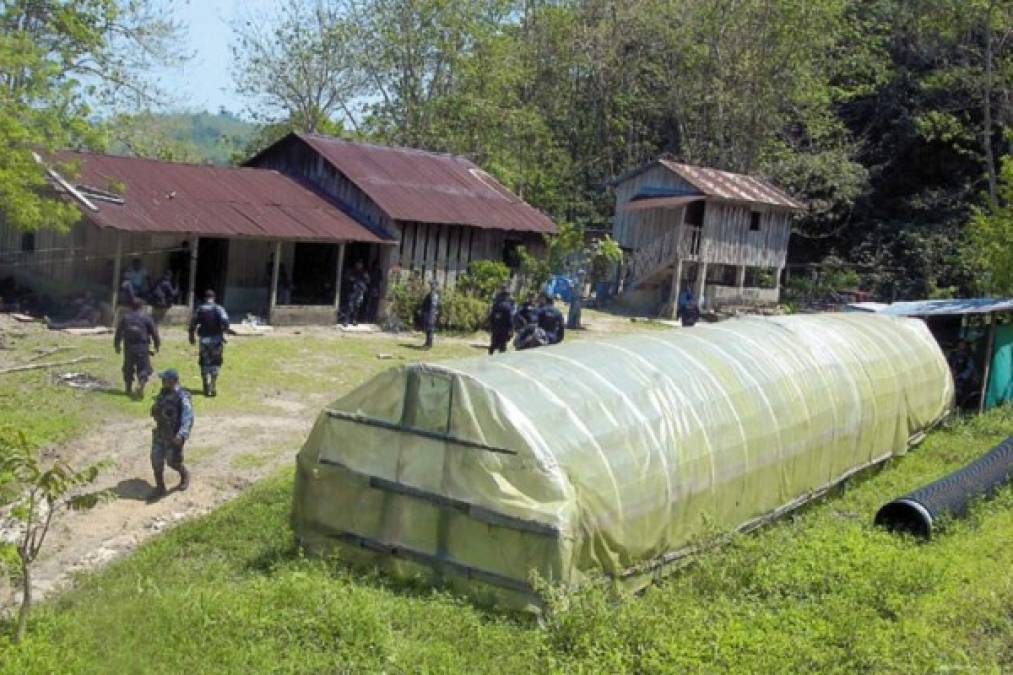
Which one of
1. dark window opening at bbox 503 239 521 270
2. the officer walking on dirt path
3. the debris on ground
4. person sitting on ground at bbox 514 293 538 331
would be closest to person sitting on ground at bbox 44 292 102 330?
the debris on ground

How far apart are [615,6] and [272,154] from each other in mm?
19975

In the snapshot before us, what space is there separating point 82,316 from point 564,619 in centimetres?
1726

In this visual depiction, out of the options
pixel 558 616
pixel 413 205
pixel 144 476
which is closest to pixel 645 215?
pixel 413 205

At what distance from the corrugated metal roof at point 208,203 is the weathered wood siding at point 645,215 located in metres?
12.3

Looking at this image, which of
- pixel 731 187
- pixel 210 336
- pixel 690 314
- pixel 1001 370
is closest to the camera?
pixel 210 336

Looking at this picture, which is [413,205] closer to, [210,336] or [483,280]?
[483,280]

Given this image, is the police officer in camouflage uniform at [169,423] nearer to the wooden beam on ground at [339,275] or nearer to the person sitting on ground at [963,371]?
the wooden beam on ground at [339,275]

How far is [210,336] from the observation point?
16.4 m

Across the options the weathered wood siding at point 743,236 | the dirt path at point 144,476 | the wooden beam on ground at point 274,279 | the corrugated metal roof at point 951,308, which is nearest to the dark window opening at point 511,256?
the wooden beam on ground at point 274,279

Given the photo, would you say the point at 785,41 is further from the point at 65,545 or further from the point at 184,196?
the point at 65,545

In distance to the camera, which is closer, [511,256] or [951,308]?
[951,308]

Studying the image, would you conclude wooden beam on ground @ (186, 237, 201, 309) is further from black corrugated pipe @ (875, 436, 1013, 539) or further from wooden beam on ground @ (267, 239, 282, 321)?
black corrugated pipe @ (875, 436, 1013, 539)

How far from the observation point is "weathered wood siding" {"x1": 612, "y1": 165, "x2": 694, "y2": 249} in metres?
34.4

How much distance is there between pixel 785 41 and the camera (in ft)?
129
